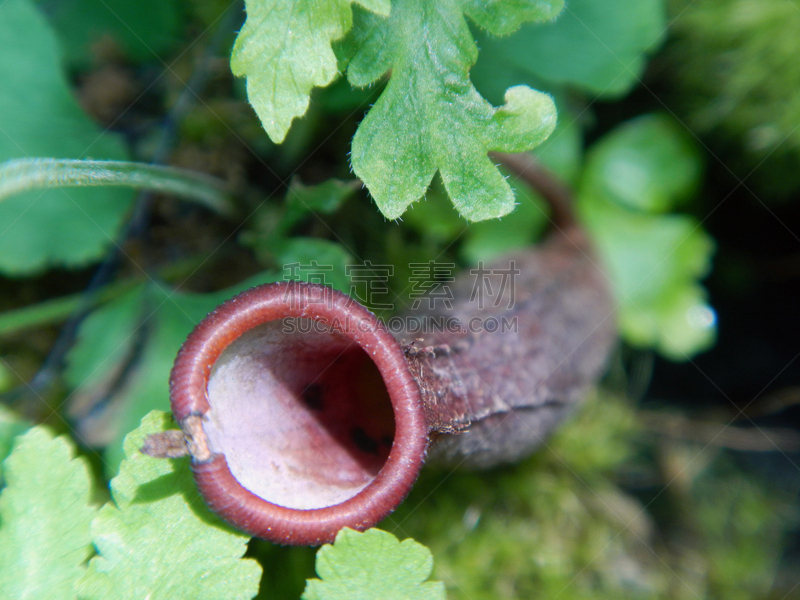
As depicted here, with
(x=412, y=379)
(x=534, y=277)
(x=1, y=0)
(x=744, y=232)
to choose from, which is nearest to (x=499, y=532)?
(x=534, y=277)

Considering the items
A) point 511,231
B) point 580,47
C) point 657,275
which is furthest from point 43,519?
point 657,275

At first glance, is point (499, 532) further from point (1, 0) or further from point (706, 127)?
point (1, 0)

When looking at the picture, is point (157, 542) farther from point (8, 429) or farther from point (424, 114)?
point (424, 114)

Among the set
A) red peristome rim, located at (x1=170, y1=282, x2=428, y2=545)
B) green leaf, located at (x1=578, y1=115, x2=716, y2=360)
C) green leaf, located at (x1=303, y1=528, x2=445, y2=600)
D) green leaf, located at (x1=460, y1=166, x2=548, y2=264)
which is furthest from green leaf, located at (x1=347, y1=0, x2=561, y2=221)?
green leaf, located at (x1=578, y1=115, x2=716, y2=360)

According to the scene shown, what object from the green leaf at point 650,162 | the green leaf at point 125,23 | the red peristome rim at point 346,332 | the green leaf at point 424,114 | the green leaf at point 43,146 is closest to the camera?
the red peristome rim at point 346,332

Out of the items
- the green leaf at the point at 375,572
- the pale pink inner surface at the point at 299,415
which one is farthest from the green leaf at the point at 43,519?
the green leaf at the point at 375,572

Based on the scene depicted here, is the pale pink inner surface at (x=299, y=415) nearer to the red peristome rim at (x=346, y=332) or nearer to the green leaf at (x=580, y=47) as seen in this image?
the red peristome rim at (x=346, y=332)

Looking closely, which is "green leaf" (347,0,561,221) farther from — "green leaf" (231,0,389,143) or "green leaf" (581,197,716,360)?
"green leaf" (581,197,716,360)
